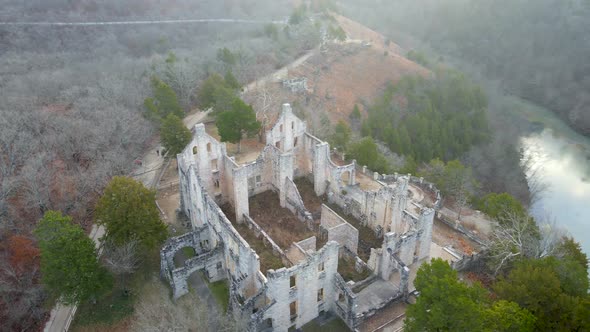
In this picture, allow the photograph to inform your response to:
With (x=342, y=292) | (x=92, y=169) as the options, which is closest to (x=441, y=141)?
(x=342, y=292)

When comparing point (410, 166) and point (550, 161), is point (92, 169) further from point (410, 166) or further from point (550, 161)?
point (550, 161)

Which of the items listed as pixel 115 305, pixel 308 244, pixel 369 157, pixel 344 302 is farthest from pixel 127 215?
pixel 369 157

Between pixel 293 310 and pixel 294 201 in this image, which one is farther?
pixel 294 201

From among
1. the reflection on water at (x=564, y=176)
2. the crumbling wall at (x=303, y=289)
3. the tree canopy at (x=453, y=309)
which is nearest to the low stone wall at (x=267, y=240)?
the crumbling wall at (x=303, y=289)

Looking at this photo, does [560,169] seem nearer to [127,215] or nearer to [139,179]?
[139,179]

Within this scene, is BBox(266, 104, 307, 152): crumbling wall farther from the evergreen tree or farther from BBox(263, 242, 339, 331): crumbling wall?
BBox(263, 242, 339, 331): crumbling wall

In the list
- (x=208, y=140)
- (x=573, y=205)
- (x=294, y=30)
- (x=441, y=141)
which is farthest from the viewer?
(x=294, y=30)
